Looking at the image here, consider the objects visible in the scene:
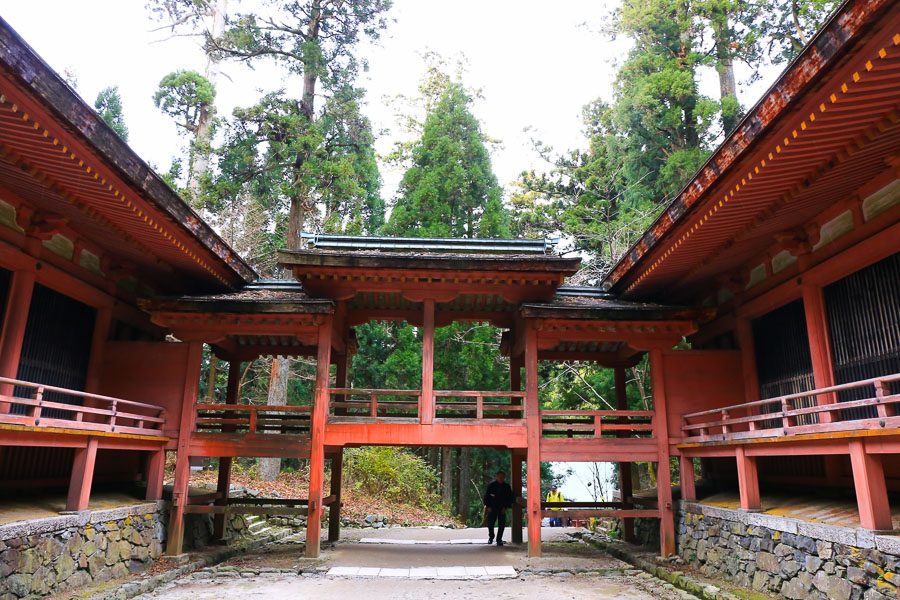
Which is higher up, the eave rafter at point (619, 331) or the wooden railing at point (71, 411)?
the eave rafter at point (619, 331)

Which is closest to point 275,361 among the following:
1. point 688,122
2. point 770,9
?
point 688,122

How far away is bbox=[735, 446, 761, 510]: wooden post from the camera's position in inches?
336

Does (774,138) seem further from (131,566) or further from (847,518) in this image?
(131,566)

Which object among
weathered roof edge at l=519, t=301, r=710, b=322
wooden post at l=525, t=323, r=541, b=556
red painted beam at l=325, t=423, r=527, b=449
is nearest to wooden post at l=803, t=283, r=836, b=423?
weathered roof edge at l=519, t=301, r=710, b=322

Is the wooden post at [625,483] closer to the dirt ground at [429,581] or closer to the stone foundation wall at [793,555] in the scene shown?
the dirt ground at [429,581]

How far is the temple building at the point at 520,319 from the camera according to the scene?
666cm

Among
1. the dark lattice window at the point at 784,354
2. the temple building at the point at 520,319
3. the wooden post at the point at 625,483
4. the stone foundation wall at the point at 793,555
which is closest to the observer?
the stone foundation wall at the point at 793,555

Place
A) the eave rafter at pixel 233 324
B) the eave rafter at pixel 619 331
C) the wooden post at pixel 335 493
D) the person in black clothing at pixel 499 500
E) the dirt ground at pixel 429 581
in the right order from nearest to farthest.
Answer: the dirt ground at pixel 429 581 → the eave rafter at pixel 233 324 → the eave rafter at pixel 619 331 → the person in black clothing at pixel 499 500 → the wooden post at pixel 335 493

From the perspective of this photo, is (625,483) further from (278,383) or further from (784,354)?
(278,383)

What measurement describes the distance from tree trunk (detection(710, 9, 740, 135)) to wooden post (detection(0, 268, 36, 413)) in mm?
18363

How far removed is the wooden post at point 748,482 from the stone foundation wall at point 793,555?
18 centimetres

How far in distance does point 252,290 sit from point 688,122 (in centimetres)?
1531

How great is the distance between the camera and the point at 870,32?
482cm

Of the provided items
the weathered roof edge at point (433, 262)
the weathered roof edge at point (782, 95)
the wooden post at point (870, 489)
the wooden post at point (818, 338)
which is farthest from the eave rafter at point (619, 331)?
the wooden post at point (870, 489)
